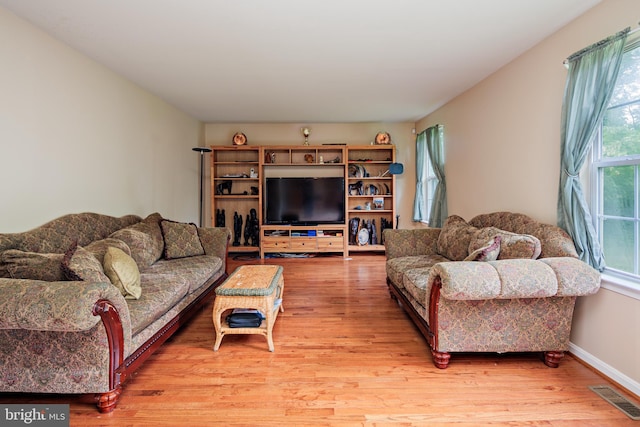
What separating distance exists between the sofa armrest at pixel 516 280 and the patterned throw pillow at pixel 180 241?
2731 mm

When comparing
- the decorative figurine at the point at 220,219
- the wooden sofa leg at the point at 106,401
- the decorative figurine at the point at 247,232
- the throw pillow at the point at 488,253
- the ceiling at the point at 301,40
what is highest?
the ceiling at the point at 301,40

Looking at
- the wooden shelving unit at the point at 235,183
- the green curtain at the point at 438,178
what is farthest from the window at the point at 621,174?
the wooden shelving unit at the point at 235,183

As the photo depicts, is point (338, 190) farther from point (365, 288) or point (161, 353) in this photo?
point (161, 353)

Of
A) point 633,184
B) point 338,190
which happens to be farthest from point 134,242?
point 633,184

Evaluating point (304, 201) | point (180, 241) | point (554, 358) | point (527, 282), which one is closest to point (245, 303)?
point (180, 241)

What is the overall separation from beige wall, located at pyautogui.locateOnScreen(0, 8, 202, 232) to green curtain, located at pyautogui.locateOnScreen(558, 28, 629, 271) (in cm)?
413

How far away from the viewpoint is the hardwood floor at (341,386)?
1618 mm

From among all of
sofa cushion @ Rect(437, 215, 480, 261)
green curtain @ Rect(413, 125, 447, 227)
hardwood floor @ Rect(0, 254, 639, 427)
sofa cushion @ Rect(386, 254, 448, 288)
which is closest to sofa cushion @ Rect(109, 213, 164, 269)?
hardwood floor @ Rect(0, 254, 639, 427)

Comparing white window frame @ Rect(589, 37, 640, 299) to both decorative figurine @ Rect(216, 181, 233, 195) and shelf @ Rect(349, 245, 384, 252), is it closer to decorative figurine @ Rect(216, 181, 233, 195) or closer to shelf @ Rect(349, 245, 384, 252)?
shelf @ Rect(349, 245, 384, 252)

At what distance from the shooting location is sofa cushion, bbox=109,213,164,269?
2873 mm

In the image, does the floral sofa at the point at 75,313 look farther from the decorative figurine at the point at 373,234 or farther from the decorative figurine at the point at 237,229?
the decorative figurine at the point at 373,234

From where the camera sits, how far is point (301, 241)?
17.7ft

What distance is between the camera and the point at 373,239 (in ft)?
18.7

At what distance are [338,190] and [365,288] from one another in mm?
2310
